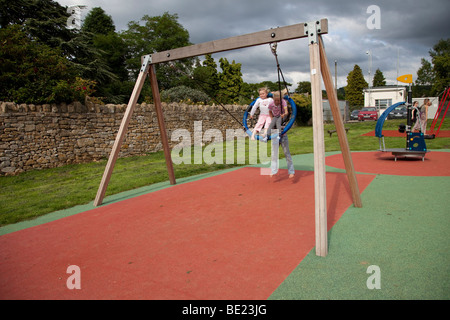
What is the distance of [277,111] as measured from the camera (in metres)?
6.82

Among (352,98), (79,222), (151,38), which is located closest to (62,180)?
(79,222)

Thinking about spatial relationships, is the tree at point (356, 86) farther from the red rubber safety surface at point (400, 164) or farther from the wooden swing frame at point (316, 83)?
the wooden swing frame at point (316, 83)

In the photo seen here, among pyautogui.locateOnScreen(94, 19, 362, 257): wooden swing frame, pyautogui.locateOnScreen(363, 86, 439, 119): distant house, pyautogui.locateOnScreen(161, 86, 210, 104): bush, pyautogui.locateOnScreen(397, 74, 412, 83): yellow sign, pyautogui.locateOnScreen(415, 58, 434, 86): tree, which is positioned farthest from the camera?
pyautogui.locateOnScreen(415, 58, 434, 86): tree

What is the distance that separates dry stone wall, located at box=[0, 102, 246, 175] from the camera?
9.91 metres

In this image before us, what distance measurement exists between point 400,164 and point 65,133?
1136 cm

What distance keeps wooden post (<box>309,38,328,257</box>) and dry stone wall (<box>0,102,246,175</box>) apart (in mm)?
10000

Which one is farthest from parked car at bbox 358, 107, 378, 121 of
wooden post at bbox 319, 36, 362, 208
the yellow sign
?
wooden post at bbox 319, 36, 362, 208

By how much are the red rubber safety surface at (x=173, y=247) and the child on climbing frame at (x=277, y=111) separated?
152 cm

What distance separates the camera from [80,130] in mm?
11680

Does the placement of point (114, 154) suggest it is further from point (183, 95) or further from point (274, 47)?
point (183, 95)

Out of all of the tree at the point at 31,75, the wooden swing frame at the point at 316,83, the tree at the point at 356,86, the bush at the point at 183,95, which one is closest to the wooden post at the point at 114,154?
the wooden swing frame at the point at 316,83

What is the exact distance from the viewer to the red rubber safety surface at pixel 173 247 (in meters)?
2.91

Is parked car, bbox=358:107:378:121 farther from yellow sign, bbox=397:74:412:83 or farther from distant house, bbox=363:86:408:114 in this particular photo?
yellow sign, bbox=397:74:412:83
